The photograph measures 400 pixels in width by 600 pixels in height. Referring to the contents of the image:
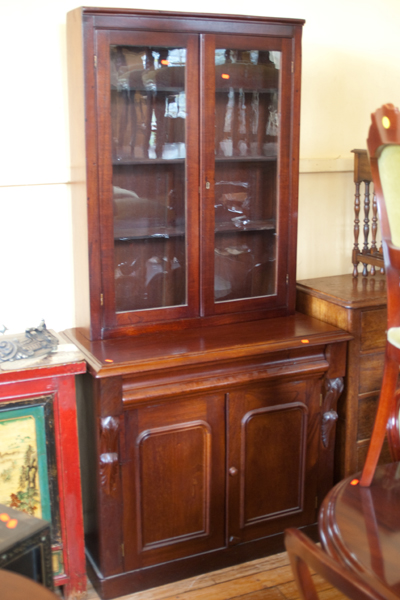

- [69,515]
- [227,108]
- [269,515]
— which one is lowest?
[269,515]

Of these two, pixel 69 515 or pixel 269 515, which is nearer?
pixel 69 515

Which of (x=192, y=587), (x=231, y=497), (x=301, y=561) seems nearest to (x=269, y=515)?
(x=231, y=497)

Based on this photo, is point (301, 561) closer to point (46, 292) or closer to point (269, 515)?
point (269, 515)

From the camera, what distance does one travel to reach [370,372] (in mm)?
2559

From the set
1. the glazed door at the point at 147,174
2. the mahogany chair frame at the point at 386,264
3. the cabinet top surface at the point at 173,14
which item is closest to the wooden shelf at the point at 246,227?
the glazed door at the point at 147,174

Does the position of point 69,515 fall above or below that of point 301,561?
below

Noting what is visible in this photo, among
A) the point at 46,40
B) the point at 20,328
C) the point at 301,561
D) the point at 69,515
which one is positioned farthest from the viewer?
the point at 20,328

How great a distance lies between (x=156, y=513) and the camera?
90.7 inches

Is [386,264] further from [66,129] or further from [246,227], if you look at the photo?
[66,129]

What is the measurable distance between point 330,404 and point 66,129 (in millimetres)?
1493

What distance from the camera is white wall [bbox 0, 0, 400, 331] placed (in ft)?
7.82

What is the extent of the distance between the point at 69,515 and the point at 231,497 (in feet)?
1.99

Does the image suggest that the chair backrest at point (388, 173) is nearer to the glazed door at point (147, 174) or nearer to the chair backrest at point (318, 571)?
the chair backrest at point (318, 571)

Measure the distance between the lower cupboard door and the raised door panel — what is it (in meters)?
0.06
